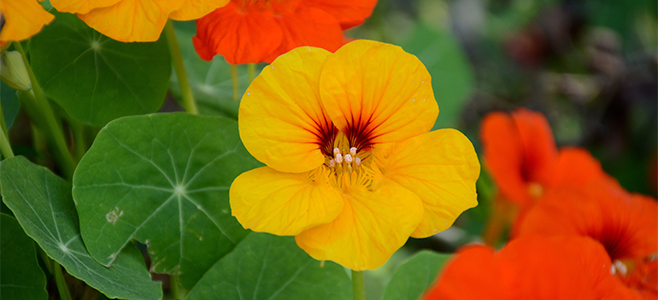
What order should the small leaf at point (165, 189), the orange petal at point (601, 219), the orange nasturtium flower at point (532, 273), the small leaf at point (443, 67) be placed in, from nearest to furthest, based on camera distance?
the orange nasturtium flower at point (532, 273), the small leaf at point (165, 189), the orange petal at point (601, 219), the small leaf at point (443, 67)

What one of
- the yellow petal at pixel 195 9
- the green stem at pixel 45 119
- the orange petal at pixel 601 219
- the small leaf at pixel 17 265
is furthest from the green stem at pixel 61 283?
the orange petal at pixel 601 219

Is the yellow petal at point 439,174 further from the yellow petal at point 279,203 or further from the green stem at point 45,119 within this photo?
the green stem at point 45,119

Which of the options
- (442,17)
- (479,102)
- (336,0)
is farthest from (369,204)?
(442,17)

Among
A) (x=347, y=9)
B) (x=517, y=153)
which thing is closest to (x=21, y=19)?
(x=347, y=9)

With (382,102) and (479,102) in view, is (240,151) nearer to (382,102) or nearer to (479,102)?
(382,102)

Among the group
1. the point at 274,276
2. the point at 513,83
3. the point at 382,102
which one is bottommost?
the point at 513,83

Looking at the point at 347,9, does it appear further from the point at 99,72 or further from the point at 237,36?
the point at 99,72
